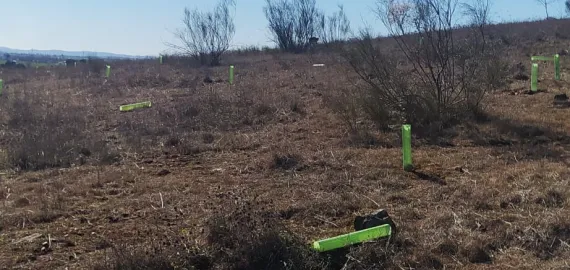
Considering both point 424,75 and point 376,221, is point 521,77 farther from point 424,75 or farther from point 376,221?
point 376,221

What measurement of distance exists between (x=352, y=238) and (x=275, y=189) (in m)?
1.85

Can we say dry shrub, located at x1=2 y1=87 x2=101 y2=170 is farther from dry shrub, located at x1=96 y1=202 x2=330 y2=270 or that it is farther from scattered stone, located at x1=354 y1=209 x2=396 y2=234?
scattered stone, located at x1=354 y1=209 x2=396 y2=234

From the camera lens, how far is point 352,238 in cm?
379

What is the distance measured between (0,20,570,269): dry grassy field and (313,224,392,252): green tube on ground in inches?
2.5

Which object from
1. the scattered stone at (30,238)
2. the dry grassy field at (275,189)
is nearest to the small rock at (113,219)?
the dry grassy field at (275,189)

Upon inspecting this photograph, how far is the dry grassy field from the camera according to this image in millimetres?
3746

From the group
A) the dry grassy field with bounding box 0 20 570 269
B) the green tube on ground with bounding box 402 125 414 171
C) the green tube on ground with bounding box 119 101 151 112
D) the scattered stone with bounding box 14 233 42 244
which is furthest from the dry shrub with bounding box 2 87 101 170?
the green tube on ground with bounding box 402 125 414 171

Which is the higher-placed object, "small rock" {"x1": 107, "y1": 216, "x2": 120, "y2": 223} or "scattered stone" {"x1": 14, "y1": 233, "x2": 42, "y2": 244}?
"small rock" {"x1": 107, "y1": 216, "x2": 120, "y2": 223}

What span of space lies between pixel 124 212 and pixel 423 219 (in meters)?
2.62

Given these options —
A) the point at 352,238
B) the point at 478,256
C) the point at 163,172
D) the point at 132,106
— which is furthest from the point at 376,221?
the point at 132,106

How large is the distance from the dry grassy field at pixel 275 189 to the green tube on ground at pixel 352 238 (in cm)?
6

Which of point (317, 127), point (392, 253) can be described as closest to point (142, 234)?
point (392, 253)

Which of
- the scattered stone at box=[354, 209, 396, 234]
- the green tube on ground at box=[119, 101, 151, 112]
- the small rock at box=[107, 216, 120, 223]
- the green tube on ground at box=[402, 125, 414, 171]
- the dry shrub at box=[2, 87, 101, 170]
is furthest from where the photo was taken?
the green tube on ground at box=[119, 101, 151, 112]

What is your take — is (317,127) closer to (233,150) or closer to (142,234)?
(233,150)
